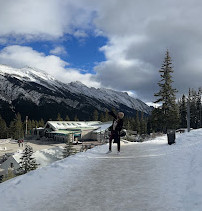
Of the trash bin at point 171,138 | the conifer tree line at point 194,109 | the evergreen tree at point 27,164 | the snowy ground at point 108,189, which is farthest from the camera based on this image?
the conifer tree line at point 194,109

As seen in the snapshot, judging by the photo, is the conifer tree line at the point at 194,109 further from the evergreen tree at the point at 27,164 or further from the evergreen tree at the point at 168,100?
the evergreen tree at the point at 27,164

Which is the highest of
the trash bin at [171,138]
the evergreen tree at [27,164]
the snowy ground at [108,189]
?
the trash bin at [171,138]

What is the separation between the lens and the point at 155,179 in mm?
5340

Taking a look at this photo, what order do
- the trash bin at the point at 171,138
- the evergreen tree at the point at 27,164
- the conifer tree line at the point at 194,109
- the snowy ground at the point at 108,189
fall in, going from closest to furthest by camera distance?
the snowy ground at the point at 108,189 → the trash bin at the point at 171,138 → the evergreen tree at the point at 27,164 → the conifer tree line at the point at 194,109

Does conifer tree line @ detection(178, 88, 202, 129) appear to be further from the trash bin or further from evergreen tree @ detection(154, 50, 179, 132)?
the trash bin

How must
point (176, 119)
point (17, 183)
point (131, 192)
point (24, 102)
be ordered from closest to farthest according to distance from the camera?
point (131, 192) < point (17, 183) < point (176, 119) < point (24, 102)

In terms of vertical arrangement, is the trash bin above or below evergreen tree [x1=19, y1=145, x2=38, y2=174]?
above

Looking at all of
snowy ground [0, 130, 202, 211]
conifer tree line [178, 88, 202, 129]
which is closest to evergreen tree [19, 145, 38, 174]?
snowy ground [0, 130, 202, 211]

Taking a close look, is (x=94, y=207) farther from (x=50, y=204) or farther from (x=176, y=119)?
(x=176, y=119)

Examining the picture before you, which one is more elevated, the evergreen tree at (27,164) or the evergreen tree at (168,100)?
the evergreen tree at (168,100)

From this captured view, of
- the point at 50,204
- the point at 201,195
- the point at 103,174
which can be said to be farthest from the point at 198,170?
the point at 50,204

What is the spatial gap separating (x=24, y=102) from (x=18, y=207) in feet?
654

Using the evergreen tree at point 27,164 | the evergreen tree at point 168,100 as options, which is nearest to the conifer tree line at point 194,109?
the evergreen tree at point 168,100

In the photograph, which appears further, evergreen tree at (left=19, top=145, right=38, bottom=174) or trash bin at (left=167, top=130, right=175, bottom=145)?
evergreen tree at (left=19, top=145, right=38, bottom=174)
